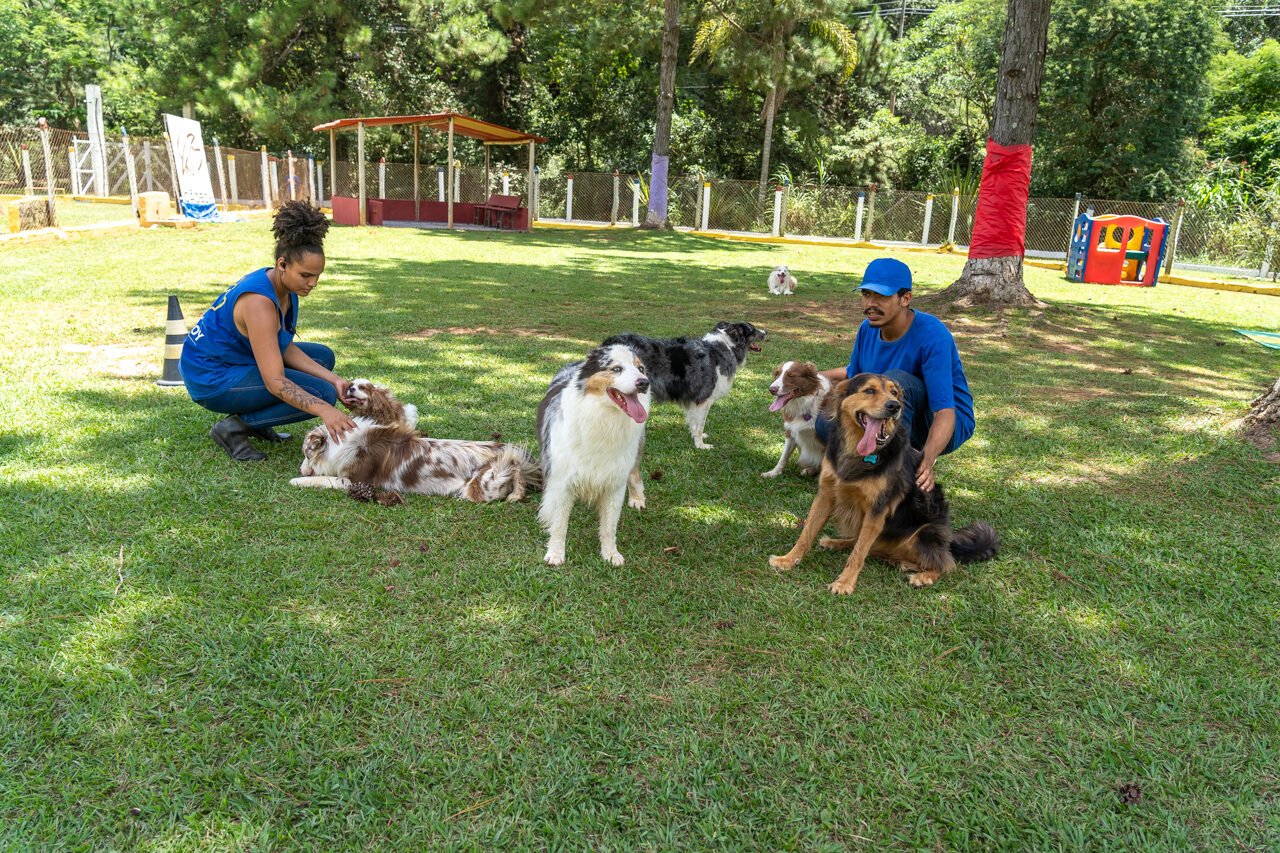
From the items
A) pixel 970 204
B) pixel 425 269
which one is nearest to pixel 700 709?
pixel 425 269

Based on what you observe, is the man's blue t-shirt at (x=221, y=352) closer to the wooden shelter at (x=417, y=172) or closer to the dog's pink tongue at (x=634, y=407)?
the dog's pink tongue at (x=634, y=407)

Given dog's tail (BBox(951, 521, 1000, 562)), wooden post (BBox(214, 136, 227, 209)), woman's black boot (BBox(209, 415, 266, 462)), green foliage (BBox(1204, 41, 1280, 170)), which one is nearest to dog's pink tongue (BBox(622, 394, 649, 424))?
dog's tail (BBox(951, 521, 1000, 562))

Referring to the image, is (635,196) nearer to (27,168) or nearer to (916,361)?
(27,168)

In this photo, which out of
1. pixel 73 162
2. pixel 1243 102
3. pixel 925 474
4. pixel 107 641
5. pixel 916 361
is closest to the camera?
pixel 107 641

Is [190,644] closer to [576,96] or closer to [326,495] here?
[326,495]

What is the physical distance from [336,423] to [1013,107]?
1025 cm

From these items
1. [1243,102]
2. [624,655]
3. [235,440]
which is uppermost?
[1243,102]

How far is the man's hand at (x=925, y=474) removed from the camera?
375 centimetres

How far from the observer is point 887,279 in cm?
392

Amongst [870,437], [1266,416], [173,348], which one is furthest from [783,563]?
[173,348]

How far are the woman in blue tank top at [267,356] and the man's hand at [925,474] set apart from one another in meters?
3.07

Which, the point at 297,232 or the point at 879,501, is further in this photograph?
the point at 297,232

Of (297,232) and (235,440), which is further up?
(297,232)

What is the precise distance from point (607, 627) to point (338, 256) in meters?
13.9
